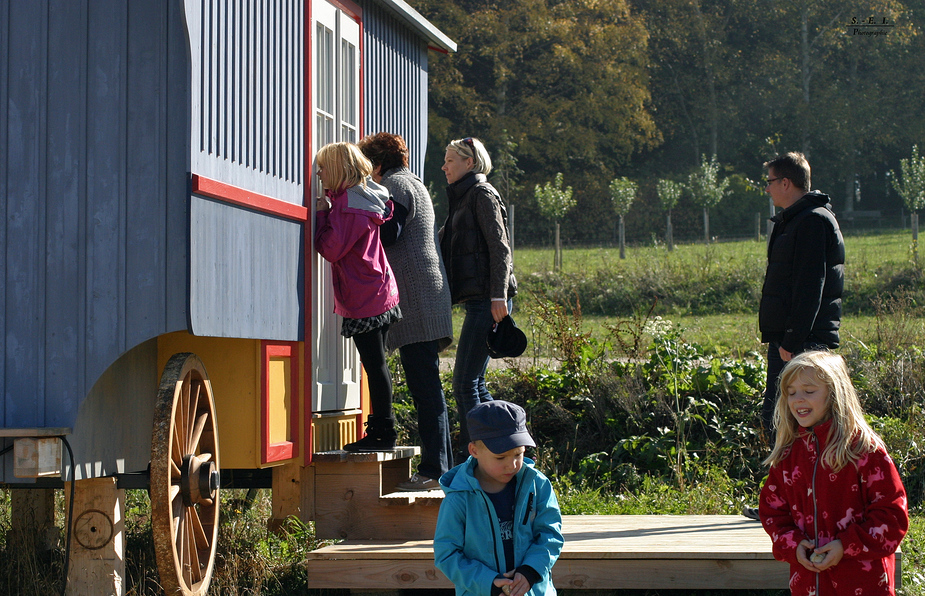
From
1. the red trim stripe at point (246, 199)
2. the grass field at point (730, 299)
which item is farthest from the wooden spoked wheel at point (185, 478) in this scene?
the grass field at point (730, 299)

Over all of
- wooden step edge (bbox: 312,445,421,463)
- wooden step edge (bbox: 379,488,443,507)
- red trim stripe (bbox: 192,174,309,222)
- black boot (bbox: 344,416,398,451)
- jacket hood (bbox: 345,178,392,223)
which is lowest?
wooden step edge (bbox: 379,488,443,507)

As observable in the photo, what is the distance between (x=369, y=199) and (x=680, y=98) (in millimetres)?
44980

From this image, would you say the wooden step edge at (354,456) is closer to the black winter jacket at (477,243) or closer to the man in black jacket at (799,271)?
the black winter jacket at (477,243)

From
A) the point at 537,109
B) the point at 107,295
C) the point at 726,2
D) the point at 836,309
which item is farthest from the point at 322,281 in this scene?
the point at 726,2

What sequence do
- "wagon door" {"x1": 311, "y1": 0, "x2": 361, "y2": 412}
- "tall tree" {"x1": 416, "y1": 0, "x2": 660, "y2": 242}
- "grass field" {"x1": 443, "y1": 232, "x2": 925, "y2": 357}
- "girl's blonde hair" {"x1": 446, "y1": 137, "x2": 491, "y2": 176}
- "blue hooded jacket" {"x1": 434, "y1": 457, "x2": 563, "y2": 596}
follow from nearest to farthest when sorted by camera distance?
1. "blue hooded jacket" {"x1": 434, "y1": 457, "x2": 563, "y2": 596}
2. "girl's blonde hair" {"x1": 446, "y1": 137, "x2": 491, "y2": 176}
3. "wagon door" {"x1": 311, "y1": 0, "x2": 361, "y2": 412}
4. "grass field" {"x1": 443, "y1": 232, "x2": 925, "y2": 357}
5. "tall tree" {"x1": 416, "y1": 0, "x2": 660, "y2": 242}

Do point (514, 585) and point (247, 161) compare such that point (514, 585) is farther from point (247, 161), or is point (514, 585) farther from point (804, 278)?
point (804, 278)

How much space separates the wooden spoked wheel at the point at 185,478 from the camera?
4191 mm

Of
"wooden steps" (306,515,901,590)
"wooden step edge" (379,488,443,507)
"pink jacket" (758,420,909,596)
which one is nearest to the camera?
"pink jacket" (758,420,909,596)

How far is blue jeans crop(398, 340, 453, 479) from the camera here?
5.20 meters

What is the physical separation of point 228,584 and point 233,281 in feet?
5.41

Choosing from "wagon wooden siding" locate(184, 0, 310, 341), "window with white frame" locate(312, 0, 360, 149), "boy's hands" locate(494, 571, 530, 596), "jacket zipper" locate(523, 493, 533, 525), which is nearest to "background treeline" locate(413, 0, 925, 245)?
"window with white frame" locate(312, 0, 360, 149)

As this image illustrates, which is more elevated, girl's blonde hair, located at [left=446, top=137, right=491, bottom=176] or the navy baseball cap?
girl's blonde hair, located at [left=446, top=137, right=491, bottom=176]

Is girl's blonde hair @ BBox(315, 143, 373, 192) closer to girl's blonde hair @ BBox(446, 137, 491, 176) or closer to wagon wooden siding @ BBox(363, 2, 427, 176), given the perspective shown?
girl's blonde hair @ BBox(446, 137, 491, 176)

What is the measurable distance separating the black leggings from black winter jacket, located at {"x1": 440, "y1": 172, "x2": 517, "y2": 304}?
19.3 inches
